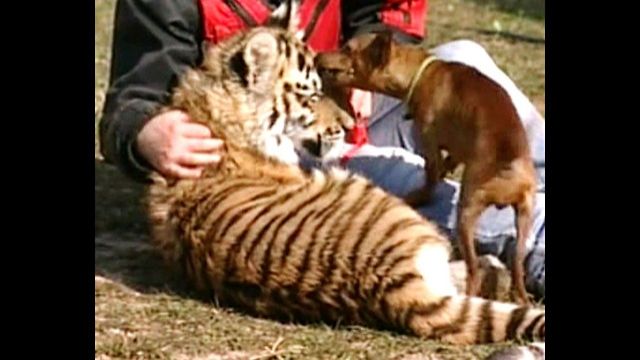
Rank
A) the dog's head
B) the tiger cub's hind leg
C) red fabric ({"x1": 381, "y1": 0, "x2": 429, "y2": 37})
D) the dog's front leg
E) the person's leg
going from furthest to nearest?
red fabric ({"x1": 381, "y1": 0, "x2": 429, "y2": 37}) < the dog's head < the dog's front leg < the person's leg < the tiger cub's hind leg

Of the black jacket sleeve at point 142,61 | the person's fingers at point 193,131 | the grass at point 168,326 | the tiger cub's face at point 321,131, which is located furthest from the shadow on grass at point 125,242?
the tiger cub's face at point 321,131

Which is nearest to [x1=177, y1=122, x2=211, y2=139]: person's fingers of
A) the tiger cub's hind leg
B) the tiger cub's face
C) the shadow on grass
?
the tiger cub's face

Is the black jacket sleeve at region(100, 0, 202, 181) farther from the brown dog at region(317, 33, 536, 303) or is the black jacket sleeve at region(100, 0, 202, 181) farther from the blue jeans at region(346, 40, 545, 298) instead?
the blue jeans at region(346, 40, 545, 298)

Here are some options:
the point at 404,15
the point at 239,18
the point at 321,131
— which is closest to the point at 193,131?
the point at 321,131

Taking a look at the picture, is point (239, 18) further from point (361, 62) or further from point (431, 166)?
point (431, 166)

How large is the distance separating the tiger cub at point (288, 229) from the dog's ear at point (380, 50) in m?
0.22

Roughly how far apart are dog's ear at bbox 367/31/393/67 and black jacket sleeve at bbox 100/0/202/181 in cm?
51

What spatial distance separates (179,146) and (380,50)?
73 cm

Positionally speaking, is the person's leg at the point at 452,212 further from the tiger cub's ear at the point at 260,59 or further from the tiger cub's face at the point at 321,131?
the tiger cub's ear at the point at 260,59

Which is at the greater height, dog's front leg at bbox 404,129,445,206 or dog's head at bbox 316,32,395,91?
dog's head at bbox 316,32,395,91

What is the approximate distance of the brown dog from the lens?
4602mm

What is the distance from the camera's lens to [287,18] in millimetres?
4961
